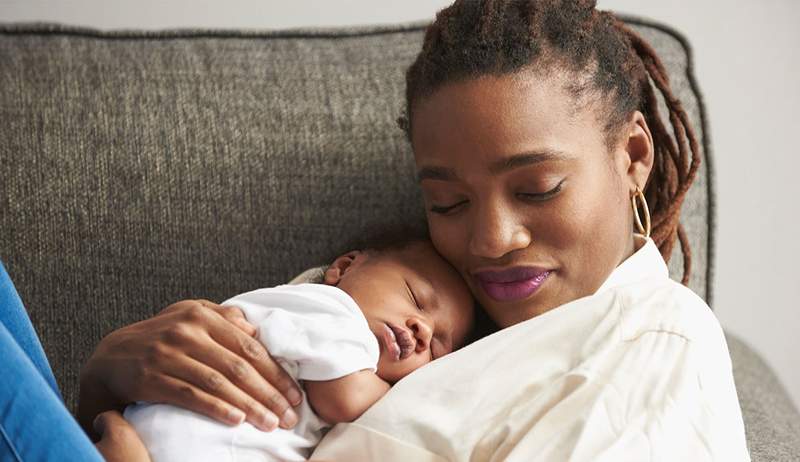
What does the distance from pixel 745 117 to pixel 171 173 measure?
3.85 ft

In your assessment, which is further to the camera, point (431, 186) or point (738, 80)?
point (738, 80)

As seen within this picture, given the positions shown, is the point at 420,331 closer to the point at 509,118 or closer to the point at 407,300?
the point at 407,300

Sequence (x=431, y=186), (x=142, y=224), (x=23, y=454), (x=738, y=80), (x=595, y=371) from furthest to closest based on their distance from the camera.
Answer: (x=738, y=80) < (x=142, y=224) < (x=431, y=186) < (x=595, y=371) < (x=23, y=454)

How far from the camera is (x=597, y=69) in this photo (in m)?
1.23

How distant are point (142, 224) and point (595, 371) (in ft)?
2.30

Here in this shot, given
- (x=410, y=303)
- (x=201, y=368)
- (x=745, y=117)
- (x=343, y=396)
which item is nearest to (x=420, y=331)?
(x=410, y=303)

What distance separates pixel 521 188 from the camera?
1.16 m

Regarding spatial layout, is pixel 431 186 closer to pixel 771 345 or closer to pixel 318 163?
pixel 318 163

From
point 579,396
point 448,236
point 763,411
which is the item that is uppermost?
point 448,236

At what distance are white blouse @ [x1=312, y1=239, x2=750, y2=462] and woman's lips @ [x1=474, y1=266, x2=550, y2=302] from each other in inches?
2.9

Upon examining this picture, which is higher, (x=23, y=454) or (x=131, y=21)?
(x=131, y=21)

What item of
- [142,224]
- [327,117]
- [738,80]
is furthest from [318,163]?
[738,80]

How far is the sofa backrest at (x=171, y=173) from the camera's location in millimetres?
1417

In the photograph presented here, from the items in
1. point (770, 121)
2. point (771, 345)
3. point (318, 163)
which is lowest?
point (771, 345)
